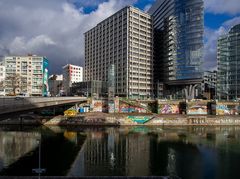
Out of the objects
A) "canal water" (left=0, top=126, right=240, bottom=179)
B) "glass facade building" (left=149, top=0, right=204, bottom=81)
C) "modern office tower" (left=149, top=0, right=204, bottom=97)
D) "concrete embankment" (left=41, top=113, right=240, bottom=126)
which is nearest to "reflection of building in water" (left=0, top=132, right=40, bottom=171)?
"canal water" (left=0, top=126, right=240, bottom=179)

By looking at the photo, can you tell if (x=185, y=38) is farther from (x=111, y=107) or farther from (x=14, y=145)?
(x=14, y=145)

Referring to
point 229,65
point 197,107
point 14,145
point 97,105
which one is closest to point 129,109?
point 97,105

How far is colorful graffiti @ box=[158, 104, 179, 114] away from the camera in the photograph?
130625mm

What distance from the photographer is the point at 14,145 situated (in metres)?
72.2

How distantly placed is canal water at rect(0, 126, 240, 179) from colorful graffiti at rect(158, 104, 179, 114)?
32673mm

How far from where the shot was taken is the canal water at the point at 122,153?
50.0 m

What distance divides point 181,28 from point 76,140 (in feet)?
428

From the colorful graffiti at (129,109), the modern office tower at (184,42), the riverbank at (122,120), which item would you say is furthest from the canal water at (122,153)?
the modern office tower at (184,42)

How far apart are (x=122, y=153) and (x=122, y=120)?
5098 centimetres

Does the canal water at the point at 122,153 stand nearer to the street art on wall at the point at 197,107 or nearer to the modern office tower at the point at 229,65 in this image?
the street art on wall at the point at 197,107

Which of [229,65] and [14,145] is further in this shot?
[229,65]

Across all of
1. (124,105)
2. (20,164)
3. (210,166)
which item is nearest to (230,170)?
(210,166)

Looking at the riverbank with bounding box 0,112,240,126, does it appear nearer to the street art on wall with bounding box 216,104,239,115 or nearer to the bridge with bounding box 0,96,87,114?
the street art on wall with bounding box 216,104,239,115

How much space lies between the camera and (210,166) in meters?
54.6
